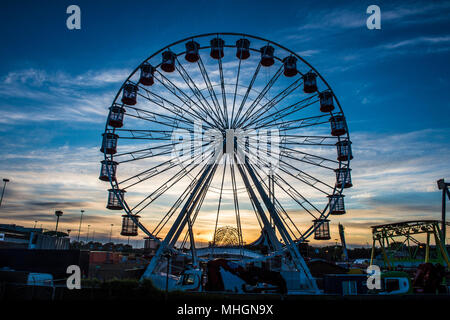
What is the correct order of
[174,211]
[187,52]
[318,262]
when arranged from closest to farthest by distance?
[174,211] → [187,52] → [318,262]

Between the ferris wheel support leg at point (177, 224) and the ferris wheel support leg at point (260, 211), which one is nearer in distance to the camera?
the ferris wheel support leg at point (177, 224)

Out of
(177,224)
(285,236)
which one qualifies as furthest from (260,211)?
(177,224)

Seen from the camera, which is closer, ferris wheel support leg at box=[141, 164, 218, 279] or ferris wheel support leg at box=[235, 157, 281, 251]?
ferris wheel support leg at box=[141, 164, 218, 279]

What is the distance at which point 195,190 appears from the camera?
70.0ft

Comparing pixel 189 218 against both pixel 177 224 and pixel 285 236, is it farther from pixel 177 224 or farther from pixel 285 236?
pixel 285 236

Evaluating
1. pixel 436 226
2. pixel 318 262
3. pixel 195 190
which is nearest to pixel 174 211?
pixel 195 190

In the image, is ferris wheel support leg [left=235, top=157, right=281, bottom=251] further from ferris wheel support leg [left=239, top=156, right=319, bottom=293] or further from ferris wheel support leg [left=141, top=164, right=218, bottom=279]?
ferris wheel support leg [left=141, top=164, right=218, bottom=279]

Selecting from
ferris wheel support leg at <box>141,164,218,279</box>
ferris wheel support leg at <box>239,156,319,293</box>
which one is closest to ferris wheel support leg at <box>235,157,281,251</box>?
ferris wheel support leg at <box>239,156,319,293</box>

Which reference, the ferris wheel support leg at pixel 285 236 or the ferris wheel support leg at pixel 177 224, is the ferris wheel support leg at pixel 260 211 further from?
the ferris wheel support leg at pixel 177 224

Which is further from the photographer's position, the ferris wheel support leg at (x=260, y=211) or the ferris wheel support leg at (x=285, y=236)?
the ferris wheel support leg at (x=260, y=211)

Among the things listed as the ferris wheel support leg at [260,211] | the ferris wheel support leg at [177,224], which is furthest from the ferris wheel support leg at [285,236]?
the ferris wheel support leg at [177,224]
